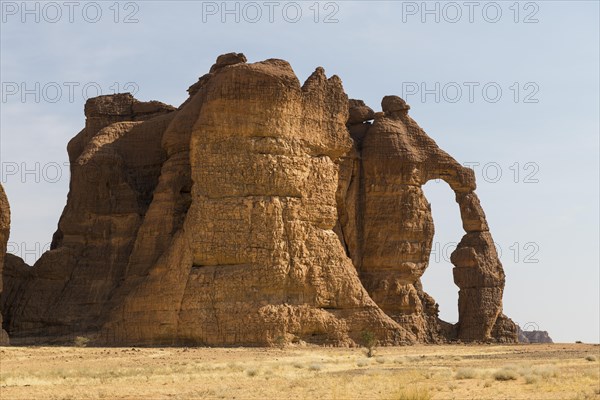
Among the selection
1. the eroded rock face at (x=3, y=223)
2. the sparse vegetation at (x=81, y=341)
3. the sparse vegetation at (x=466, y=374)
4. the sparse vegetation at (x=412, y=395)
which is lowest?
the sparse vegetation at (x=412, y=395)

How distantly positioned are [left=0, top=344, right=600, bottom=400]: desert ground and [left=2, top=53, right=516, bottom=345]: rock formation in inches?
147

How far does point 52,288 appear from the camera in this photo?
168 feet

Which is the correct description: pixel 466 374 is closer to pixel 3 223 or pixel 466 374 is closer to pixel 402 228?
pixel 3 223

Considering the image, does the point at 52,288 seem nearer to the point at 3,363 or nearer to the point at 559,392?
the point at 3,363

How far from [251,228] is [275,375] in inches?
590

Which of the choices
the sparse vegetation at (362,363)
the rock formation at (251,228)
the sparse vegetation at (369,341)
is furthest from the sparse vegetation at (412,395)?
the rock formation at (251,228)

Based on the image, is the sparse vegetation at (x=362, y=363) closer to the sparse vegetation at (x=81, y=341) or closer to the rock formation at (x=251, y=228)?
the rock formation at (x=251, y=228)

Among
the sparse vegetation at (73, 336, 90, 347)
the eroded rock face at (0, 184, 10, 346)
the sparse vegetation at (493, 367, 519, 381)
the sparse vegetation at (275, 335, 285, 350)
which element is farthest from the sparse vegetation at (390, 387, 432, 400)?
the eroded rock face at (0, 184, 10, 346)

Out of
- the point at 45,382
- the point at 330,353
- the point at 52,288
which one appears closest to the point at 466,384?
the point at 45,382

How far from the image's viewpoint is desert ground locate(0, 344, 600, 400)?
25.6m

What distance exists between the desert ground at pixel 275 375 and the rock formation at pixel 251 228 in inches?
147

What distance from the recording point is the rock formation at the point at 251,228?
147ft

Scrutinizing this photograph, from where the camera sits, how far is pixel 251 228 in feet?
148

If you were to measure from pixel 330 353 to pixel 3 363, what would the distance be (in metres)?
12.9
